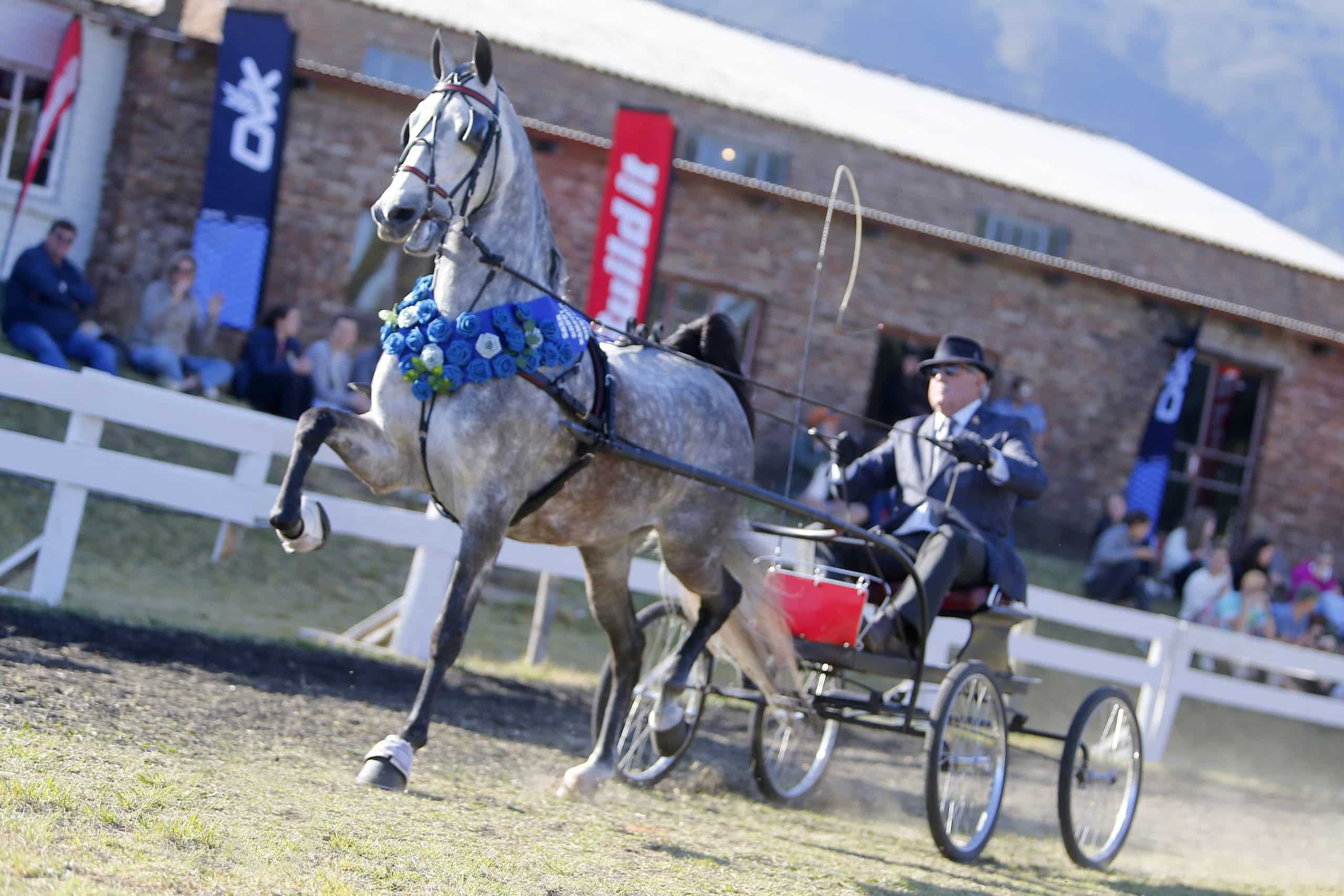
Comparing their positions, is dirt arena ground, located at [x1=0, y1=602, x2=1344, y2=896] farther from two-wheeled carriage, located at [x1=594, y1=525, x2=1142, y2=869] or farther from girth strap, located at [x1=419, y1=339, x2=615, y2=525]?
girth strap, located at [x1=419, y1=339, x2=615, y2=525]

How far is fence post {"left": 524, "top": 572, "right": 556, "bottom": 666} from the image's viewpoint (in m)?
8.88

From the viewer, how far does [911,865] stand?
17.3ft

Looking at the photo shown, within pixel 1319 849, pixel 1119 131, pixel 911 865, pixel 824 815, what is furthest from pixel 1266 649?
pixel 1119 131

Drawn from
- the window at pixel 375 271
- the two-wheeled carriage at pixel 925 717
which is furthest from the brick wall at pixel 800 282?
the two-wheeled carriage at pixel 925 717

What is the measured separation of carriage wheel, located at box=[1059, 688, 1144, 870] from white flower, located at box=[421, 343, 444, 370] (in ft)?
10.3

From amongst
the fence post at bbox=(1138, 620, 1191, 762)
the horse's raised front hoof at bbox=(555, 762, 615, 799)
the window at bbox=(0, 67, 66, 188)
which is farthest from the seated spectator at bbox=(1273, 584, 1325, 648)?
the window at bbox=(0, 67, 66, 188)

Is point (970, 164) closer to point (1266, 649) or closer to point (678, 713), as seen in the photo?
point (1266, 649)

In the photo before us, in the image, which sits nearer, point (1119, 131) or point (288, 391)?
point (288, 391)

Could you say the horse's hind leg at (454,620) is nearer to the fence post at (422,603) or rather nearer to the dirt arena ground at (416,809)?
the dirt arena ground at (416,809)

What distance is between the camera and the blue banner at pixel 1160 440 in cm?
1723

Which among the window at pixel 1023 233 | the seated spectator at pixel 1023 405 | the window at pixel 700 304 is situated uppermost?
the window at pixel 1023 233

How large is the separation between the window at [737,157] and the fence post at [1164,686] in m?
11.7

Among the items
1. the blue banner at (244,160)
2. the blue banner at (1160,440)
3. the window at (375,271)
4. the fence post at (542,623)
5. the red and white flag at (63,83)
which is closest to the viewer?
the fence post at (542,623)

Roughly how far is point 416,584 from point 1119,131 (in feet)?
284
